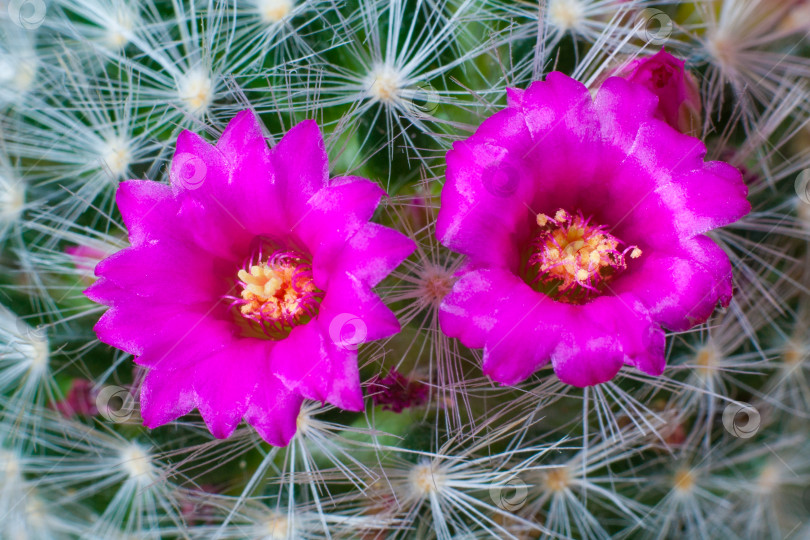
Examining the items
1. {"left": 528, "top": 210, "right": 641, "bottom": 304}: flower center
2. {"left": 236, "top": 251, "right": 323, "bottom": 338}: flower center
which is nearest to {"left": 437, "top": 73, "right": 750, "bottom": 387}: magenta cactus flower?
{"left": 528, "top": 210, "right": 641, "bottom": 304}: flower center

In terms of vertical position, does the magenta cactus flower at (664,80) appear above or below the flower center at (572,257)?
above

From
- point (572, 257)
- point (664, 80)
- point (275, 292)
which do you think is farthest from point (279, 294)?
point (664, 80)

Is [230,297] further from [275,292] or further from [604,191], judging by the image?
[604,191]

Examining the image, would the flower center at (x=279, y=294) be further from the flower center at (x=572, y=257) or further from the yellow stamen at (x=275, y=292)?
the flower center at (x=572, y=257)

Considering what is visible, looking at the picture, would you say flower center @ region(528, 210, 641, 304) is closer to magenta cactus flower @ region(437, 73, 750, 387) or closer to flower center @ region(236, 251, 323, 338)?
magenta cactus flower @ region(437, 73, 750, 387)

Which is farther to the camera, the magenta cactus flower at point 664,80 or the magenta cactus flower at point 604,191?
the magenta cactus flower at point 664,80

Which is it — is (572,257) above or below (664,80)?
below

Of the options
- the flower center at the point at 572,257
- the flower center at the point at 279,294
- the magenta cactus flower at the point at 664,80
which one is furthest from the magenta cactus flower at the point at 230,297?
the magenta cactus flower at the point at 664,80
